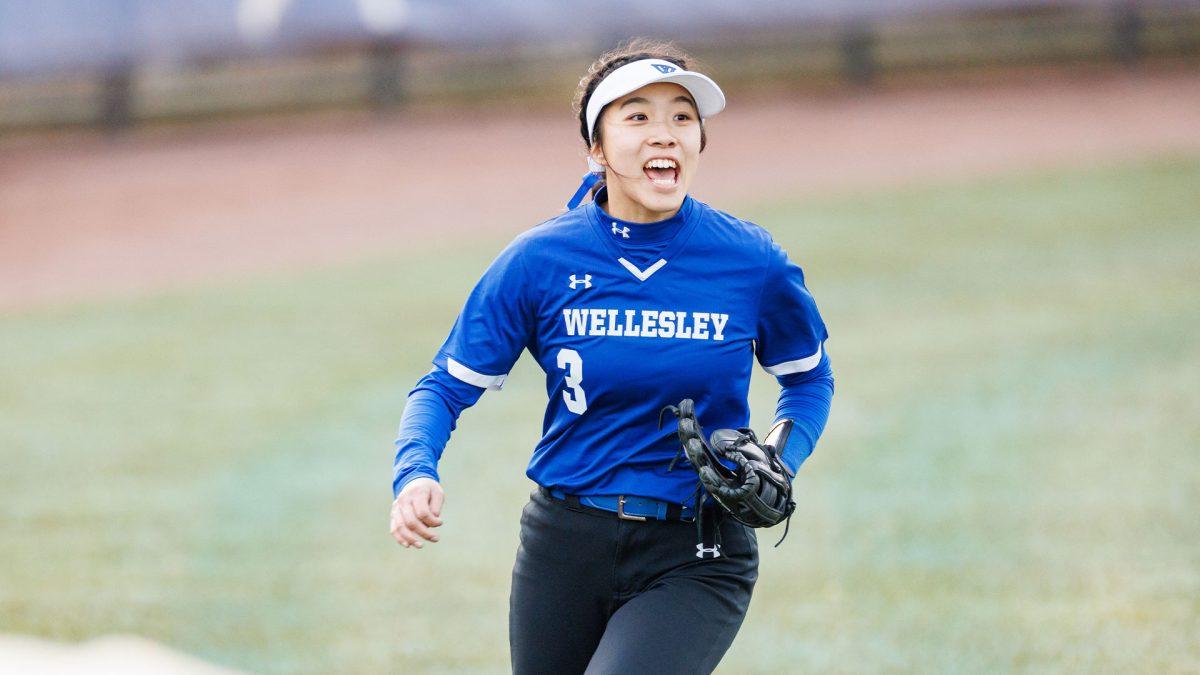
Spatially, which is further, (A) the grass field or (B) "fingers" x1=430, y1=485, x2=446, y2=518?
(A) the grass field

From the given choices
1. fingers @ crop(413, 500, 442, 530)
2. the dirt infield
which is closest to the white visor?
fingers @ crop(413, 500, 442, 530)

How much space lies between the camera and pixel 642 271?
11.9 ft

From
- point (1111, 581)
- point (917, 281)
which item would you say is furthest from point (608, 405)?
point (917, 281)

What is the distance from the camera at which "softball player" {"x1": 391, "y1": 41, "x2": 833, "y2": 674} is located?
3566 millimetres

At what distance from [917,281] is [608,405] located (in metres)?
12.3

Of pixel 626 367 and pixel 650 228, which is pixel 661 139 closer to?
pixel 650 228

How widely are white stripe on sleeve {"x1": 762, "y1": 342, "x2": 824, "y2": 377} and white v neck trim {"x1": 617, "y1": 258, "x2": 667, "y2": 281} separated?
424 millimetres

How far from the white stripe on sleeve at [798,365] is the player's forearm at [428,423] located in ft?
2.54

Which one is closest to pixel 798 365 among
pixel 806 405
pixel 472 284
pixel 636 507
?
pixel 806 405

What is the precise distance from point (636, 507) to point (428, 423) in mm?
541

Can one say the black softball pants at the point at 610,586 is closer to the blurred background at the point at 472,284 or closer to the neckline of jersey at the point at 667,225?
the neckline of jersey at the point at 667,225

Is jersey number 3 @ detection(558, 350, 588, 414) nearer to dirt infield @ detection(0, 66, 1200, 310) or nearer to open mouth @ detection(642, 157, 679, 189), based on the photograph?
open mouth @ detection(642, 157, 679, 189)

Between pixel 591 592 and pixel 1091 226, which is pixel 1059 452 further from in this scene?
pixel 1091 226

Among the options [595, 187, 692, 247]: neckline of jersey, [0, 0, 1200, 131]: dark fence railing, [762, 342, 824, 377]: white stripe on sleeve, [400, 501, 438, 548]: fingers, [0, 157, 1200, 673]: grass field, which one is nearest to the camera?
[400, 501, 438, 548]: fingers
